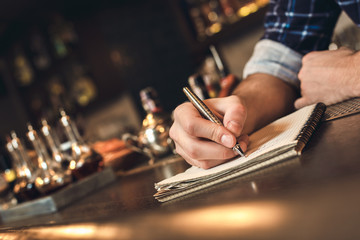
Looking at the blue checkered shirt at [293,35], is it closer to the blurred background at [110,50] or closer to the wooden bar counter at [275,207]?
the wooden bar counter at [275,207]

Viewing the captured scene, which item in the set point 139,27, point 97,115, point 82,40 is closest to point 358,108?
point 139,27

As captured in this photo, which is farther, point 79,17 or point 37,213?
point 79,17

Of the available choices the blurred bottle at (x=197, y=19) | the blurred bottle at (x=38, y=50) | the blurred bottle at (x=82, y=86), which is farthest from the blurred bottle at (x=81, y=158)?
the blurred bottle at (x=38, y=50)

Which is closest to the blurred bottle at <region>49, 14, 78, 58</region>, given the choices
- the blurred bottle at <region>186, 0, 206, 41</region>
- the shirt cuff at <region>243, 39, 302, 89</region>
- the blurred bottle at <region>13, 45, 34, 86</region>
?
the blurred bottle at <region>13, 45, 34, 86</region>

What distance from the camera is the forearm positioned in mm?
835

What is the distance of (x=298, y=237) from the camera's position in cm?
25

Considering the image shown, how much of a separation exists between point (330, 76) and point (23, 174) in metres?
1.00

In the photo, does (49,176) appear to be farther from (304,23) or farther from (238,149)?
(304,23)

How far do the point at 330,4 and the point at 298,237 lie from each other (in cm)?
96

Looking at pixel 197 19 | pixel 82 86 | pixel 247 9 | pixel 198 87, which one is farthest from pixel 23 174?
pixel 82 86

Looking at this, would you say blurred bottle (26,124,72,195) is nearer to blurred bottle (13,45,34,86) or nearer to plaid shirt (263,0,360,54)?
plaid shirt (263,0,360,54)

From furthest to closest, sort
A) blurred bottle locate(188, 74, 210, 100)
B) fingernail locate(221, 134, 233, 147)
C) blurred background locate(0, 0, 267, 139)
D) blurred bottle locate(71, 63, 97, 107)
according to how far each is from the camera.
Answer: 1. blurred bottle locate(71, 63, 97, 107)
2. blurred background locate(0, 0, 267, 139)
3. blurred bottle locate(188, 74, 210, 100)
4. fingernail locate(221, 134, 233, 147)

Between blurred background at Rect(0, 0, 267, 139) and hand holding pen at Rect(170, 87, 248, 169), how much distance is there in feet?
7.26

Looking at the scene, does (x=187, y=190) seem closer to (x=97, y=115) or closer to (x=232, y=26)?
(x=232, y=26)
